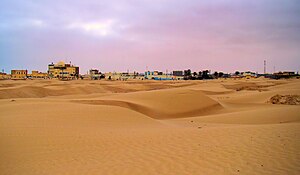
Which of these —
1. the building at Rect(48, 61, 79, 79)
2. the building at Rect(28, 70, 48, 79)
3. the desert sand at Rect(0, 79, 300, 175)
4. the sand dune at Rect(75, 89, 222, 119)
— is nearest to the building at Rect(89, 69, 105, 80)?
the building at Rect(48, 61, 79, 79)

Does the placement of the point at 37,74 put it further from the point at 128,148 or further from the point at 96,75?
the point at 128,148

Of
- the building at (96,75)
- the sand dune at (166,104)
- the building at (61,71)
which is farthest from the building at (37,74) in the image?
the sand dune at (166,104)

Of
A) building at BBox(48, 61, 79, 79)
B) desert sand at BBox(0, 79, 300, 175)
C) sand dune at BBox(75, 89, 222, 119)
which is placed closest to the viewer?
desert sand at BBox(0, 79, 300, 175)

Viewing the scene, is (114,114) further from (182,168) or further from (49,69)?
(49,69)

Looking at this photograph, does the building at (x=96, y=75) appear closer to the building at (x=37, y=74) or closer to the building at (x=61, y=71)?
the building at (x=61, y=71)

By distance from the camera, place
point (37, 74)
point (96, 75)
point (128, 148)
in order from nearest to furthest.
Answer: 1. point (128, 148)
2. point (37, 74)
3. point (96, 75)

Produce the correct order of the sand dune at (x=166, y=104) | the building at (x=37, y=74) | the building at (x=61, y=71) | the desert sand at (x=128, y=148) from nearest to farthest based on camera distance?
1. the desert sand at (x=128, y=148)
2. the sand dune at (x=166, y=104)
3. the building at (x=61, y=71)
4. the building at (x=37, y=74)

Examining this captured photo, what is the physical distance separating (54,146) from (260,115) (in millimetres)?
12430

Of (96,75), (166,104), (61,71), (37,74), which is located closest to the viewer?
(166,104)

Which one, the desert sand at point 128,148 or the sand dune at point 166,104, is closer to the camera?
the desert sand at point 128,148

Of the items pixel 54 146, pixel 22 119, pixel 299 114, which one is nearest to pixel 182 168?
pixel 54 146

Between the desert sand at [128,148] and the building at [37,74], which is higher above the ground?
the building at [37,74]

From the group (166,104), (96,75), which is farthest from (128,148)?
(96,75)

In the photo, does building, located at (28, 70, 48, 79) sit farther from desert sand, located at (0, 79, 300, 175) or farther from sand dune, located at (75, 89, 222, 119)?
desert sand, located at (0, 79, 300, 175)
